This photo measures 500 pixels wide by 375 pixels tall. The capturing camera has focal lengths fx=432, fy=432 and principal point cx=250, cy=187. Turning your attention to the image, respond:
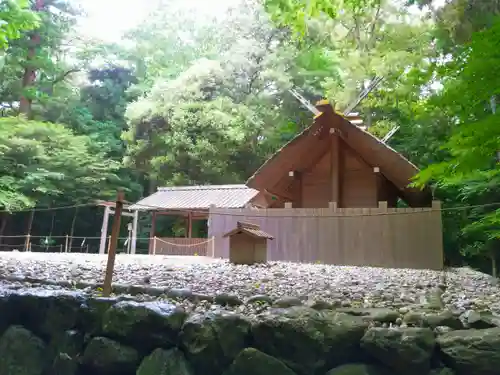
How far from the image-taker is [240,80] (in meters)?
19.5

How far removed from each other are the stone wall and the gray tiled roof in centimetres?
1017

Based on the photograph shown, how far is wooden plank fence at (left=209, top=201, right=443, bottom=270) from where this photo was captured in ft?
26.1

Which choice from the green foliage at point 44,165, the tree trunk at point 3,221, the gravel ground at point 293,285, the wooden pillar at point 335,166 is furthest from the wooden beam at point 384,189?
the tree trunk at point 3,221

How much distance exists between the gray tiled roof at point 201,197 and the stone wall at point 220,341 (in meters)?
10.2

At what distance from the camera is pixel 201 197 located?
15570mm

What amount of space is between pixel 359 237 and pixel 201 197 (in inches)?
323

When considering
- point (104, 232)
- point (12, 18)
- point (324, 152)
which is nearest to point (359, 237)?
point (324, 152)

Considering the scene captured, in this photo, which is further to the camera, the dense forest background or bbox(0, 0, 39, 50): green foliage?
the dense forest background

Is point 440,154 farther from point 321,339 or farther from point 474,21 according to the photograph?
point 321,339

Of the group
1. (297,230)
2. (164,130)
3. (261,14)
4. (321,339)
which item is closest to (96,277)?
(321,339)

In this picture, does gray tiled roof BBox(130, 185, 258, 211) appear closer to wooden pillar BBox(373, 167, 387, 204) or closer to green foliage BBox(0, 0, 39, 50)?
wooden pillar BBox(373, 167, 387, 204)

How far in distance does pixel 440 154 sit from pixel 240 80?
9652 millimetres

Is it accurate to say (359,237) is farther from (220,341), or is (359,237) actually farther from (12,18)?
(12,18)

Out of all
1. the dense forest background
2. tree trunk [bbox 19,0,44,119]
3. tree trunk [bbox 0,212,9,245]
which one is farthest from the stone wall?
tree trunk [bbox 19,0,44,119]
